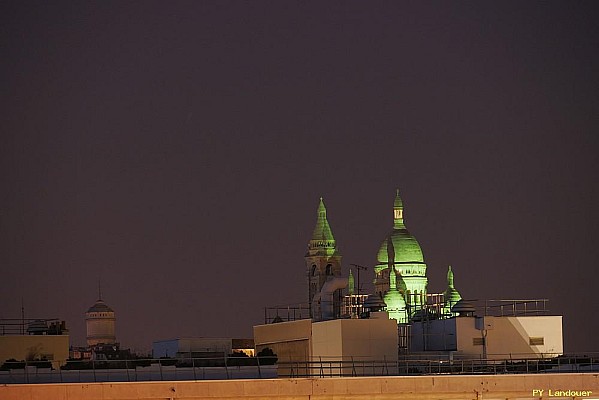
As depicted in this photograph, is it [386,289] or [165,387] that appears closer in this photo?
[165,387]

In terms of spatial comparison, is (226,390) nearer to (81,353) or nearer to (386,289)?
(81,353)

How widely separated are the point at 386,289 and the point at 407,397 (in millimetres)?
107184

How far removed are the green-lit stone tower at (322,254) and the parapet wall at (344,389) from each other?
12595 centimetres

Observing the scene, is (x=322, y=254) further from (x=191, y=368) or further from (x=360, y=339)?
(x=191, y=368)

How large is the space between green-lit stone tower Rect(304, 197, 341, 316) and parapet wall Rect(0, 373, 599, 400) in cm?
12595

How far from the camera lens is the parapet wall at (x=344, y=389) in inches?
2217

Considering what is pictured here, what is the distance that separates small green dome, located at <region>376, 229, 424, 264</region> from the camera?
178 meters

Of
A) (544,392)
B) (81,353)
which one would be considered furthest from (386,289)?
(544,392)

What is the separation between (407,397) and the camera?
59.5m

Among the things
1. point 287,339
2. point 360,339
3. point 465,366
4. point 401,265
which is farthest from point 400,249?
point 465,366

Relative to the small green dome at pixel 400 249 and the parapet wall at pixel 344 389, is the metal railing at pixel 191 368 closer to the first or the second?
the parapet wall at pixel 344 389

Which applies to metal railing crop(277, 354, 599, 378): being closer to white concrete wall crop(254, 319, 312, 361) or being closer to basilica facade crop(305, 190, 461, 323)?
white concrete wall crop(254, 319, 312, 361)

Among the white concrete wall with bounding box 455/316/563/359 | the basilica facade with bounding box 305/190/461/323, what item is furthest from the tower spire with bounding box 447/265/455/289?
the white concrete wall with bounding box 455/316/563/359

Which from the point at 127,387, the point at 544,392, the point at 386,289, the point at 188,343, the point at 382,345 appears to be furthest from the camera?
the point at 386,289
